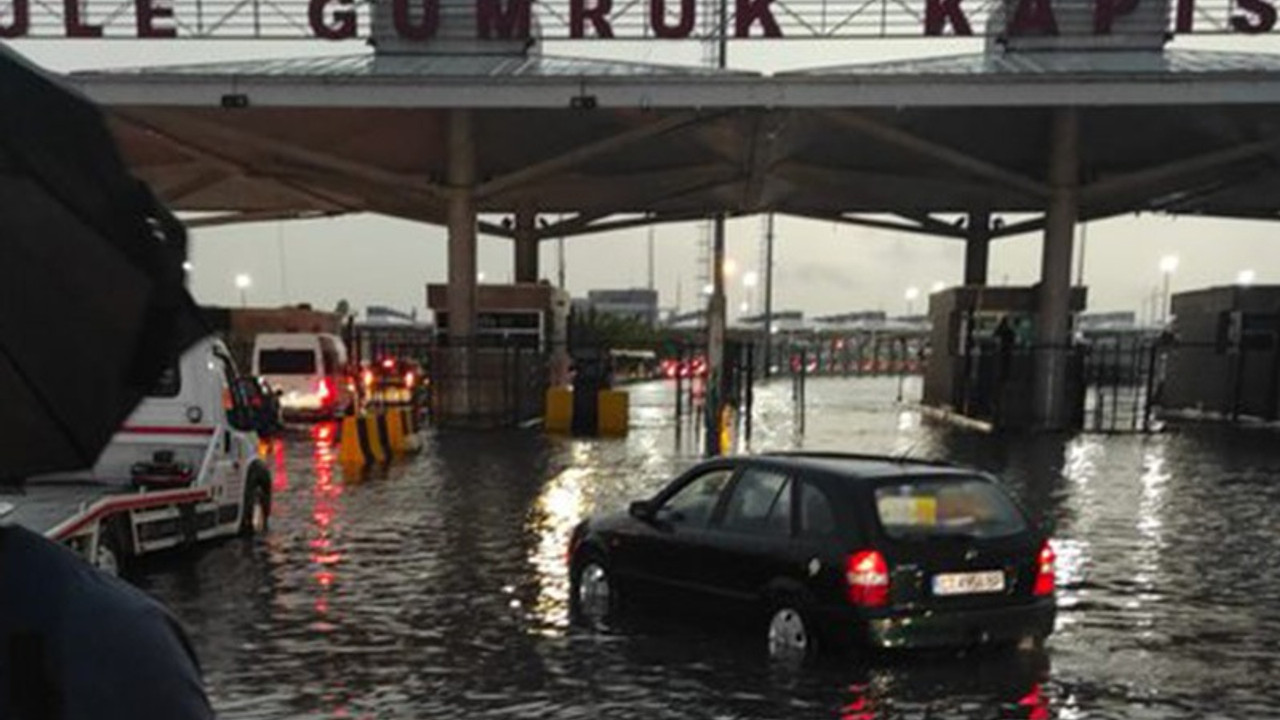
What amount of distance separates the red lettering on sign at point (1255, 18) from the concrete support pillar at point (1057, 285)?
4120mm

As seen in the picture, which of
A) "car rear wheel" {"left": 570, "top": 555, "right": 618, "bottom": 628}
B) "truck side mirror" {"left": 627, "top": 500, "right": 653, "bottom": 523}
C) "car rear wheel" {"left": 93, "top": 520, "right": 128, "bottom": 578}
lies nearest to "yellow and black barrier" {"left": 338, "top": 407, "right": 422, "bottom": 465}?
"car rear wheel" {"left": 93, "top": 520, "right": 128, "bottom": 578}

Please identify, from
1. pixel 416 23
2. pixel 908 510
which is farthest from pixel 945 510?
pixel 416 23

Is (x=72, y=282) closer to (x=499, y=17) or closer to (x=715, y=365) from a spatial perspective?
(x=715, y=365)

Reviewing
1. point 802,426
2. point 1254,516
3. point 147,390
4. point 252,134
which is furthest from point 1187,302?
point 147,390

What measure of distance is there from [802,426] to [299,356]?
39.8 feet

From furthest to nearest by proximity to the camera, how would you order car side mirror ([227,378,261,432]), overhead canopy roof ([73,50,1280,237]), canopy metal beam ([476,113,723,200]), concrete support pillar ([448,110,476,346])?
concrete support pillar ([448,110,476,346]), canopy metal beam ([476,113,723,200]), overhead canopy roof ([73,50,1280,237]), car side mirror ([227,378,261,432])

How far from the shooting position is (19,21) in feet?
90.7

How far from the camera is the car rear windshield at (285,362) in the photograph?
26.6m

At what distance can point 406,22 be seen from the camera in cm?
2973

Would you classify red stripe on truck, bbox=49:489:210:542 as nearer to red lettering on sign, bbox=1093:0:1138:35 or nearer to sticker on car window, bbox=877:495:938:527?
sticker on car window, bbox=877:495:938:527

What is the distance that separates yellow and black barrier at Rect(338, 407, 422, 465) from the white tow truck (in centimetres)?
645

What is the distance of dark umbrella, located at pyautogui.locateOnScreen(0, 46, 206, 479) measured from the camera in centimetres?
121

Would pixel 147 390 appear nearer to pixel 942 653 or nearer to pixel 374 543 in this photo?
pixel 942 653

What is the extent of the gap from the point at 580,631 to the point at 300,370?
1950 centimetres
